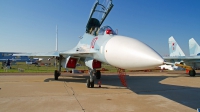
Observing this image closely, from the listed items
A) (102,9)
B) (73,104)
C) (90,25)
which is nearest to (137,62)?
Answer: (73,104)

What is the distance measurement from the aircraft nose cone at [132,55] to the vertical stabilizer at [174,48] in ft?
55.8

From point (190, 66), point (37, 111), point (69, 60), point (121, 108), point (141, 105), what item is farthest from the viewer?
point (190, 66)

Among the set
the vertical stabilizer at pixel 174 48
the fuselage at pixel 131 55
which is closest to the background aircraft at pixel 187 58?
the vertical stabilizer at pixel 174 48

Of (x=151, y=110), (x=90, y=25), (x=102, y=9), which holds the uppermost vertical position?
(x=102, y=9)

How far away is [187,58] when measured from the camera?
1520 centimetres

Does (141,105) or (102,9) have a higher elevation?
(102,9)

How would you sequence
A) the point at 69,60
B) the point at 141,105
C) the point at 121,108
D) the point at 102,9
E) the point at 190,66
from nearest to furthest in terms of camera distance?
the point at 121,108 < the point at 141,105 < the point at 69,60 < the point at 102,9 < the point at 190,66

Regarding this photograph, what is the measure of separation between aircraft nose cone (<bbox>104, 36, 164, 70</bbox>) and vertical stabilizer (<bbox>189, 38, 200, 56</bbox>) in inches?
651

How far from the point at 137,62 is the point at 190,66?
14.4 metres

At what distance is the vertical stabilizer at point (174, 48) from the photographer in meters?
20.1

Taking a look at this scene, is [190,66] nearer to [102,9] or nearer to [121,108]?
[102,9]

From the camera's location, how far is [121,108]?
15.2ft

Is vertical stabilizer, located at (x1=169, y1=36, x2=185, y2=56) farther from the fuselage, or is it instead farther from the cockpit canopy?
the fuselage

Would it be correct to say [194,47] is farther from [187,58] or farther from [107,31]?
[107,31]
